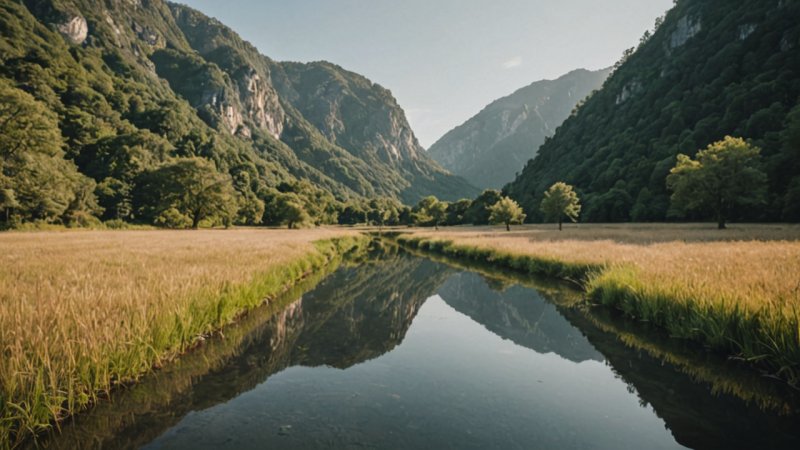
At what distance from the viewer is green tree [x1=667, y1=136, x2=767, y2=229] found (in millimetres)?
37469

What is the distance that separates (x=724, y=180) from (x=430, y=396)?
5021 cm

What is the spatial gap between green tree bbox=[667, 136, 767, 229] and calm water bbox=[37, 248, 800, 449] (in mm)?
41930

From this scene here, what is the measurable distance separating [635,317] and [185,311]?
13.0 meters

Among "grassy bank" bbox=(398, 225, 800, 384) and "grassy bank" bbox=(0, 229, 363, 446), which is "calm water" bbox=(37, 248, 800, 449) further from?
"grassy bank" bbox=(398, 225, 800, 384)

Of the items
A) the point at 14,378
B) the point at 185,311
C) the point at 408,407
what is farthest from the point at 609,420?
the point at 185,311

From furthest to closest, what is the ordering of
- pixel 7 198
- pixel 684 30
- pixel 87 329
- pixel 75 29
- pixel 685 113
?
pixel 75 29
pixel 684 30
pixel 685 113
pixel 7 198
pixel 87 329

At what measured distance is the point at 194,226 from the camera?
62531mm

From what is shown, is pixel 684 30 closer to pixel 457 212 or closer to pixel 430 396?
pixel 457 212

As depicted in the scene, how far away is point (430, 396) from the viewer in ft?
20.2

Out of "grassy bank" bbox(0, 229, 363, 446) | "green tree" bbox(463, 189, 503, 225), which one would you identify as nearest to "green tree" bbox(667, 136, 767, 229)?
"grassy bank" bbox(0, 229, 363, 446)

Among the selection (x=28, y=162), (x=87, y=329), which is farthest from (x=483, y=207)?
(x=87, y=329)

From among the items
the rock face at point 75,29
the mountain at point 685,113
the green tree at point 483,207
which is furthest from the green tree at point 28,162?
the rock face at point 75,29

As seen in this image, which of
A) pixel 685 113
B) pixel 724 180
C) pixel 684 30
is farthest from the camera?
pixel 684 30

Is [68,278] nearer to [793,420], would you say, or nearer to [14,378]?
[14,378]
